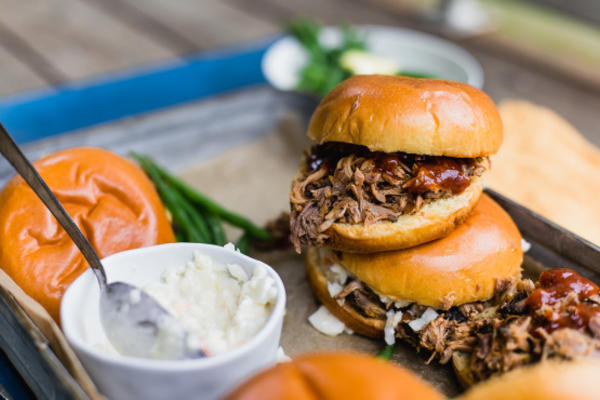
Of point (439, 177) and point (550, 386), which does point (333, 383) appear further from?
point (439, 177)

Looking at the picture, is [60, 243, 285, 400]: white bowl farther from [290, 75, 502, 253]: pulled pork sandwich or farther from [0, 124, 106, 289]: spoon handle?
[290, 75, 502, 253]: pulled pork sandwich

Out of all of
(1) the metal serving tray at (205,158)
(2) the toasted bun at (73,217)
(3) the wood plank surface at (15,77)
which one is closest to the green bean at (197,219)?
(2) the toasted bun at (73,217)

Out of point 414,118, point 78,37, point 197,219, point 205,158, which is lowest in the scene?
point 205,158

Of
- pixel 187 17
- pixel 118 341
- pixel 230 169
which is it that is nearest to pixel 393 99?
pixel 118 341

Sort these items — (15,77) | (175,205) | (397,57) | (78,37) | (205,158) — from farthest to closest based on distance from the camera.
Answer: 1. (78,37)
2. (397,57)
3. (15,77)
4. (205,158)
5. (175,205)

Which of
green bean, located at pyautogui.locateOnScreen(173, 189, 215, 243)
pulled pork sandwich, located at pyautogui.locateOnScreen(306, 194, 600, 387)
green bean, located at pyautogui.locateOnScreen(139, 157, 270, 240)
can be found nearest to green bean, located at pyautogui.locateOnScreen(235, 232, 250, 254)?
green bean, located at pyautogui.locateOnScreen(139, 157, 270, 240)

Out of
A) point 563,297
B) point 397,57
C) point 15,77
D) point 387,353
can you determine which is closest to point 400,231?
point 387,353
